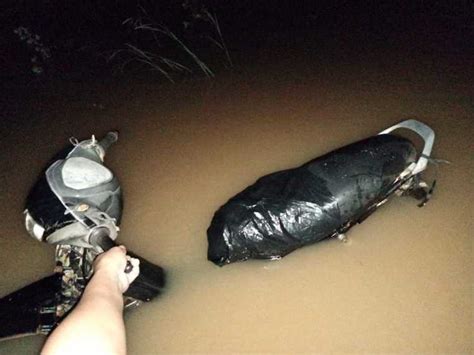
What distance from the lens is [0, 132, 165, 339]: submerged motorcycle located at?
138 cm

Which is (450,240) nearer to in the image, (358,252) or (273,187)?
(358,252)

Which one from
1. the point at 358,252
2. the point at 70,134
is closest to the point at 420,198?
the point at 358,252

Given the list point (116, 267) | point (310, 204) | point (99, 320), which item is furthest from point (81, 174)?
point (310, 204)

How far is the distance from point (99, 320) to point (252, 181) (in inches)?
56.9

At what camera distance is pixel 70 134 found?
300 centimetres

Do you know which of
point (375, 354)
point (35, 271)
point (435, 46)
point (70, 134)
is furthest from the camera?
point (435, 46)

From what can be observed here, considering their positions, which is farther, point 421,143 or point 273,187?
point 421,143

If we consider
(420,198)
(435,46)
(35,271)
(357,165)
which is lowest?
(35,271)

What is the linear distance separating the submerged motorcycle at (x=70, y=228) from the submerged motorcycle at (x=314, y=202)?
1.38 feet

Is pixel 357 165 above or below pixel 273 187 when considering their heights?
above

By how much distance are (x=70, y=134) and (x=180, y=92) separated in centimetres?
93

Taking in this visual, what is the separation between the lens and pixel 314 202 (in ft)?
5.52

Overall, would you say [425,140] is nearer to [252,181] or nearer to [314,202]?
[314,202]

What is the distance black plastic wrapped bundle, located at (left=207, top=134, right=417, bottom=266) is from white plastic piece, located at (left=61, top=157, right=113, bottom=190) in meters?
0.58
